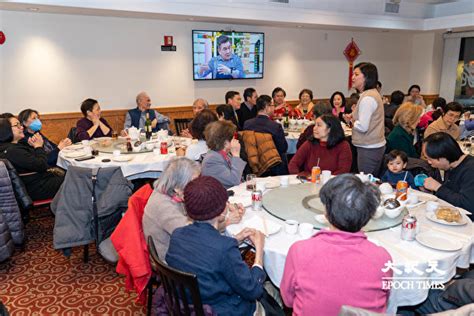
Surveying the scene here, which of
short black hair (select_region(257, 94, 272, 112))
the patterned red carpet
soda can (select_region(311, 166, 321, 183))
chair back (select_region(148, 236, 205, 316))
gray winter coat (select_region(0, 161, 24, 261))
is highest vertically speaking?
short black hair (select_region(257, 94, 272, 112))

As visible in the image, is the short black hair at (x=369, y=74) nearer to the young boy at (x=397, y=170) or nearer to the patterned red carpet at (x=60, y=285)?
the young boy at (x=397, y=170)

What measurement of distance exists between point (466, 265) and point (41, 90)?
6081mm

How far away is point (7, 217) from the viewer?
3.41 meters

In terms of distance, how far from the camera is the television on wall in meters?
7.27

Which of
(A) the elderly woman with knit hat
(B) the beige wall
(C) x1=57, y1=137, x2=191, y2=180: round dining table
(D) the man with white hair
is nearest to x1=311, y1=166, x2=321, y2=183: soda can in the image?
(A) the elderly woman with knit hat

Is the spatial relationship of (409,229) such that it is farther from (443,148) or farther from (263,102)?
(263,102)

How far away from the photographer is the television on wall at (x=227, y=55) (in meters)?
7.27

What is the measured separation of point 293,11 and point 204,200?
249 inches

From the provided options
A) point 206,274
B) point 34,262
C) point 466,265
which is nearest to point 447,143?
point 466,265

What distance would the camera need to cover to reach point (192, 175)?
7.32 feet

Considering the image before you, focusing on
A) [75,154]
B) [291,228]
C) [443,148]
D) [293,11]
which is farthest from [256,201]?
[293,11]

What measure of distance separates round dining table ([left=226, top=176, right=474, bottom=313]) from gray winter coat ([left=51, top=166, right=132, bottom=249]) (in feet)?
3.31

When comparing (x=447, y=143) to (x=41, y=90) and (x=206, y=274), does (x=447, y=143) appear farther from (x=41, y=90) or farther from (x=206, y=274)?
(x=41, y=90)

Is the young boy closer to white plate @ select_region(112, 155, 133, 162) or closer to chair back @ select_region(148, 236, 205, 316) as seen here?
chair back @ select_region(148, 236, 205, 316)
